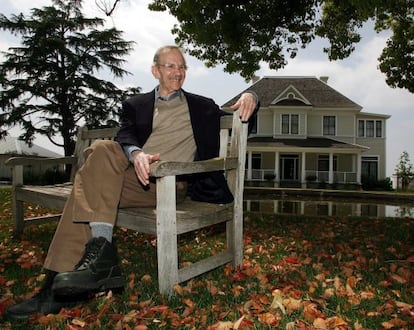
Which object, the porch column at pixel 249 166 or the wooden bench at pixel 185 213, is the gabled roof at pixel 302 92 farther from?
the wooden bench at pixel 185 213

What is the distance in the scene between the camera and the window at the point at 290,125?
27625 millimetres

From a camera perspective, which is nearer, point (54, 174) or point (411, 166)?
point (54, 174)

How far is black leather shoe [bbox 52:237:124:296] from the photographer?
6.57 ft

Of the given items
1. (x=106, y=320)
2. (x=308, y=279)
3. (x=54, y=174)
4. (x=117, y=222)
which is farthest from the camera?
(x=54, y=174)

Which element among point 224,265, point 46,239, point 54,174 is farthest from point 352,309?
point 54,174

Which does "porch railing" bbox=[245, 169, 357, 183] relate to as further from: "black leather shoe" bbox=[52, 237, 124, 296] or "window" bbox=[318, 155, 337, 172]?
"black leather shoe" bbox=[52, 237, 124, 296]

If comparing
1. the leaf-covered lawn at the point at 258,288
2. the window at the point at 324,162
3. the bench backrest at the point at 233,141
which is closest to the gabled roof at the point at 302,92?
the window at the point at 324,162

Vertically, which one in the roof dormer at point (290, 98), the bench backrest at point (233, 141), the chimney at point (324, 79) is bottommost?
the bench backrest at point (233, 141)

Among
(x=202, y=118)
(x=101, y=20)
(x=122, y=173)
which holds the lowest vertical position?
(x=122, y=173)

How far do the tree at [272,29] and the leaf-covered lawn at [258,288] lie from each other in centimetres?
748

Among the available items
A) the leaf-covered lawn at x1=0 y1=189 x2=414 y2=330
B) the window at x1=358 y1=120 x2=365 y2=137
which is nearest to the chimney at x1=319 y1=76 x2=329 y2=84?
the window at x1=358 y1=120 x2=365 y2=137

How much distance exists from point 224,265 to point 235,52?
Answer: 914 centimetres

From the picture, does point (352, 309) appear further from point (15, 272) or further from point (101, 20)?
point (101, 20)

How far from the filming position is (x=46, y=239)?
4344mm
